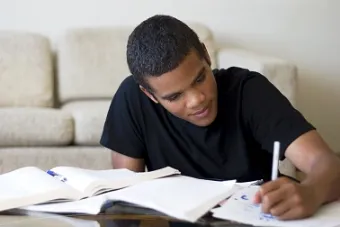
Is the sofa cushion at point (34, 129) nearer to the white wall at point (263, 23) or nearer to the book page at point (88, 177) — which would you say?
the white wall at point (263, 23)

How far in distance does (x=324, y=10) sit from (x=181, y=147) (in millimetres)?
2158

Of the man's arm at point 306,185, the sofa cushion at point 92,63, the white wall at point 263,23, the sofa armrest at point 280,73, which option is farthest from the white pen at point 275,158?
the white wall at point 263,23

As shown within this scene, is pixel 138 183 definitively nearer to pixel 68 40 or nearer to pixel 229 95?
pixel 229 95

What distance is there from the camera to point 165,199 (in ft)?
3.37

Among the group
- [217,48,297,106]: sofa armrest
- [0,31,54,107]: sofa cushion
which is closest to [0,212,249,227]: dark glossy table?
[217,48,297,106]: sofa armrest

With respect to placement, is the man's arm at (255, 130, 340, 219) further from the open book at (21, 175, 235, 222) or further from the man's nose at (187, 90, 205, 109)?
the man's nose at (187, 90, 205, 109)

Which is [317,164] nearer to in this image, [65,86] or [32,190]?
[32,190]

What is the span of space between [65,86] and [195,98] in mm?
1899

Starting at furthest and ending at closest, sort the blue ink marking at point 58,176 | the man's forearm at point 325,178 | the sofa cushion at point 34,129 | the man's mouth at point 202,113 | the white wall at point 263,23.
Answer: the white wall at point 263,23 < the sofa cushion at point 34,129 < the man's mouth at point 202,113 < the blue ink marking at point 58,176 < the man's forearm at point 325,178

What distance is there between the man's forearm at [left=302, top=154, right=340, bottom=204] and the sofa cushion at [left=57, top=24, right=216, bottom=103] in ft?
6.28

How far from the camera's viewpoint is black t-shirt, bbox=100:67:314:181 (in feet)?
4.28

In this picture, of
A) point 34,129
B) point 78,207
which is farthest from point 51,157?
point 78,207

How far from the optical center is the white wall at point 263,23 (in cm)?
323

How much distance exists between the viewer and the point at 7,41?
117 inches
